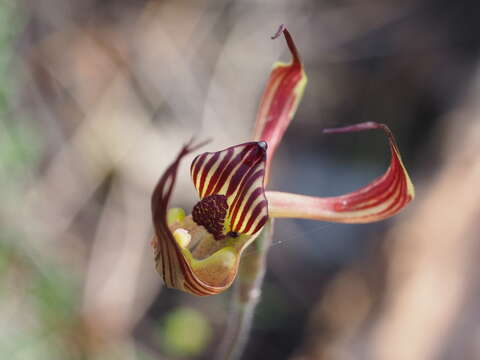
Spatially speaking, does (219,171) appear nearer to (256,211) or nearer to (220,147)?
(256,211)

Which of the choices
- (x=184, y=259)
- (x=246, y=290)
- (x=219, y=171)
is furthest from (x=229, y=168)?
(x=246, y=290)

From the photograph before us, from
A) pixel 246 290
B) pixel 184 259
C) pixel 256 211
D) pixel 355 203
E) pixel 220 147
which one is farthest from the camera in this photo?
pixel 220 147

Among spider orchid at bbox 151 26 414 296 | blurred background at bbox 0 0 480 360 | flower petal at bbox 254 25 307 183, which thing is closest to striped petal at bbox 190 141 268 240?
spider orchid at bbox 151 26 414 296

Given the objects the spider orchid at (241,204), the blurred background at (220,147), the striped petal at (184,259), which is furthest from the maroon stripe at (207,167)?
the blurred background at (220,147)

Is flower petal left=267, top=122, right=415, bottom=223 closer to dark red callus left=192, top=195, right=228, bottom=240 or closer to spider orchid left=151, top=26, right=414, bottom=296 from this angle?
spider orchid left=151, top=26, right=414, bottom=296

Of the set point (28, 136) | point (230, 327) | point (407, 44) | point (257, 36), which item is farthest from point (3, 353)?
point (407, 44)

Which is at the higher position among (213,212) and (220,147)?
(220,147)

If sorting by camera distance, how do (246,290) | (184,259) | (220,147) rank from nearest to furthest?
(184,259) → (246,290) → (220,147)

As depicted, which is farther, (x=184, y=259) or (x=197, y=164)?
(x=197, y=164)

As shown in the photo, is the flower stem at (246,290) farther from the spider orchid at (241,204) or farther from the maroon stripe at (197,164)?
the maroon stripe at (197,164)

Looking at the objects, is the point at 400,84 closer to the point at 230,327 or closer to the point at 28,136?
the point at 28,136
